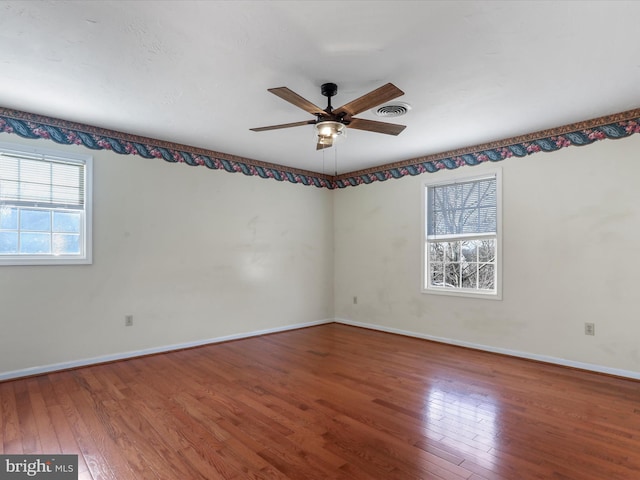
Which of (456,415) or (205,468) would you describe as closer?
(205,468)

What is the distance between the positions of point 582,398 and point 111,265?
15.2 feet

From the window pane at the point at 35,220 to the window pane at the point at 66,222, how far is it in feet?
0.19

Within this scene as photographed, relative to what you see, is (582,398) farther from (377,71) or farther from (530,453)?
(377,71)

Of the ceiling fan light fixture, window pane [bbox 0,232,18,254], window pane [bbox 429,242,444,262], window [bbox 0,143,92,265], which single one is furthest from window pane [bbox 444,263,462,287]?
window pane [bbox 0,232,18,254]

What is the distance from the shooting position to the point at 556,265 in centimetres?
383

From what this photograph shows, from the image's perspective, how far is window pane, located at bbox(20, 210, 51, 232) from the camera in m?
3.49

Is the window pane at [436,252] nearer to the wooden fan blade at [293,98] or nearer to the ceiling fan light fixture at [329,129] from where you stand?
the ceiling fan light fixture at [329,129]

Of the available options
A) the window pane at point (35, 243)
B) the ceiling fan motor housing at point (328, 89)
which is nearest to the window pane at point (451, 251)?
the ceiling fan motor housing at point (328, 89)

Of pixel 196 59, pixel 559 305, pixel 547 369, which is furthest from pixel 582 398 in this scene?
pixel 196 59

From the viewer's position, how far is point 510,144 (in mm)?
4172

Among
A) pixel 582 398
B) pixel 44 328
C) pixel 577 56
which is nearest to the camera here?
pixel 577 56

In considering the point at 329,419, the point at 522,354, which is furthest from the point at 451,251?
the point at 329,419

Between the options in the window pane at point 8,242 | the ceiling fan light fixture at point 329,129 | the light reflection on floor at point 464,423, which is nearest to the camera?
the light reflection on floor at point 464,423

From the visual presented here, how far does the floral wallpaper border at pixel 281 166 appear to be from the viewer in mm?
3449
